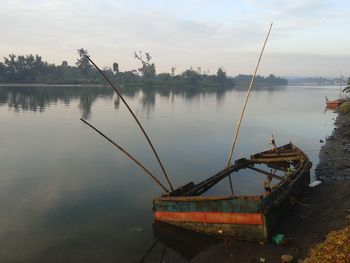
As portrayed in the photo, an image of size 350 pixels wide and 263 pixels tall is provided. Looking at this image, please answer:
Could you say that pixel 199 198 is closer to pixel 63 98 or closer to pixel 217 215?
pixel 217 215

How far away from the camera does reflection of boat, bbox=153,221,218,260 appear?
40.3ft

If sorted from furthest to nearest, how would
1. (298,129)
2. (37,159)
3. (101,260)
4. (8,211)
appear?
(298,129) < (37,159) < (8,211) < (101,260)

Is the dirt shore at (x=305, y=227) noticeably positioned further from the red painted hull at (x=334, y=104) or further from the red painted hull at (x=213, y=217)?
the red painted hull at (x=334, y=104)

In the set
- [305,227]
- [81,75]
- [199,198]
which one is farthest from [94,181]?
[81,75]

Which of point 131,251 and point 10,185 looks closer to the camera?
point 131,251

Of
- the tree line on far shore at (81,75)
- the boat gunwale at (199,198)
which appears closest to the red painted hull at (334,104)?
the boat gunwale at (199,198)

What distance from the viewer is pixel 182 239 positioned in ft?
42.4

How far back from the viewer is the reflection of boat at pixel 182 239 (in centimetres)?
1227

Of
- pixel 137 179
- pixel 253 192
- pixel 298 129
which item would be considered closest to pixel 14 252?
pixel 137 179

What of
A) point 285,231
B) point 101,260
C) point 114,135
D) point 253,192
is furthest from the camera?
point 114,135

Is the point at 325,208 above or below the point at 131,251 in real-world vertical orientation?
above

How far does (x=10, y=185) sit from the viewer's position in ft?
59.9

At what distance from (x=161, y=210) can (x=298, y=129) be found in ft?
104

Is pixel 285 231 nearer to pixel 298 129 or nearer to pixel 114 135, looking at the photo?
pixel 114 135
